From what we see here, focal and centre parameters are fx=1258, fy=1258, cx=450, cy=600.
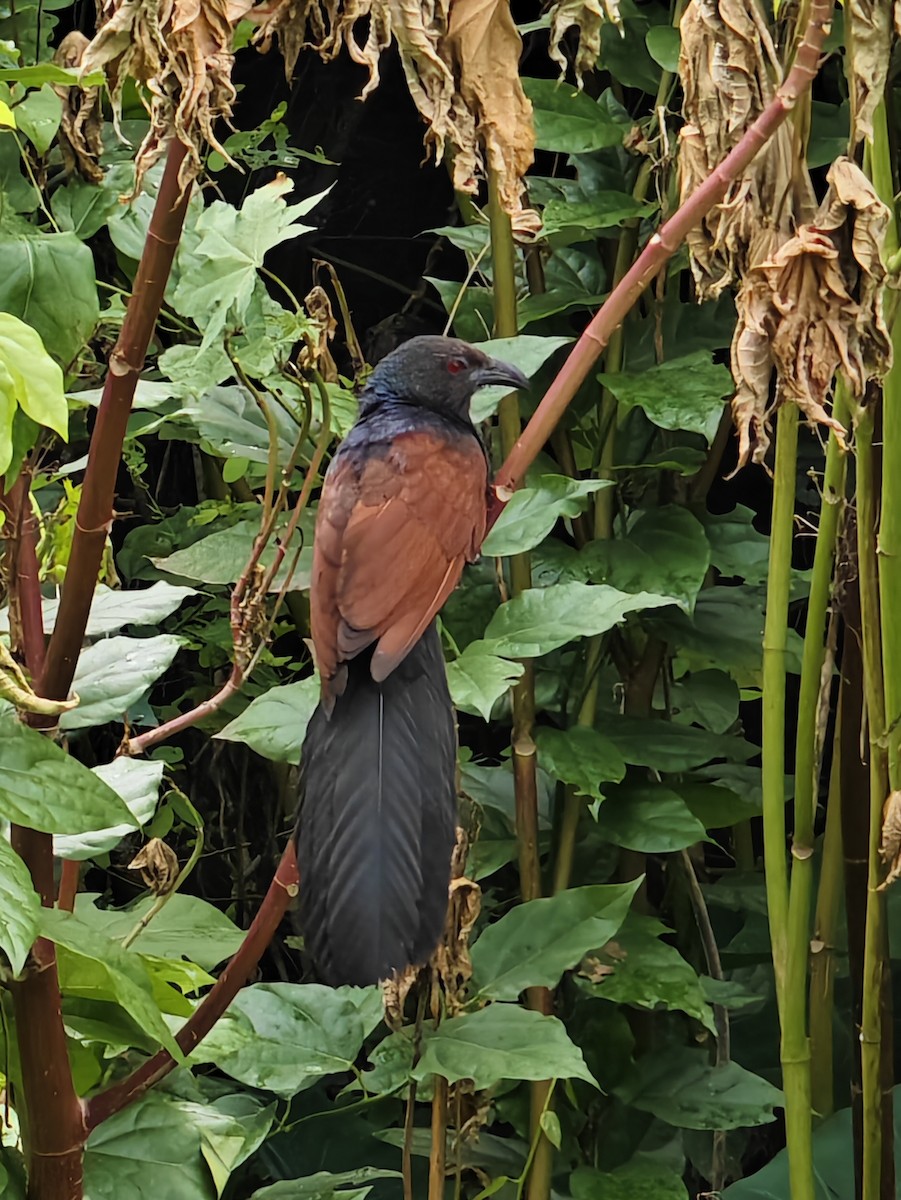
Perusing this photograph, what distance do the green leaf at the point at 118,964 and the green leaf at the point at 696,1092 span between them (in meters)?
0.73

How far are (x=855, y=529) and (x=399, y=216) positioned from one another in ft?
4.64

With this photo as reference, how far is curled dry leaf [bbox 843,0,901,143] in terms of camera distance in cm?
65

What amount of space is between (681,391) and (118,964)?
0.78m

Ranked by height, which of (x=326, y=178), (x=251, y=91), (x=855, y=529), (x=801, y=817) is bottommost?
(x=801, y=817)

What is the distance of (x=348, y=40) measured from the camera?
622mm

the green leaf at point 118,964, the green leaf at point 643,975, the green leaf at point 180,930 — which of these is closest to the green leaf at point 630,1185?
the green leaf at point 643,975

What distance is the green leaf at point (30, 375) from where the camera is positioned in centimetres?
59

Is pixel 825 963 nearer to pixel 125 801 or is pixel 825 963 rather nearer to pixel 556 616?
pixel 556 616

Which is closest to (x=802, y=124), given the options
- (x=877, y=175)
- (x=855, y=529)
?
(x=877, y=175)

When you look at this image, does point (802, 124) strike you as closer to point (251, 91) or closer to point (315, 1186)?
point (315, 1186)

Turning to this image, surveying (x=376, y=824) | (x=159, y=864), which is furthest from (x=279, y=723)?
(x=376, y=824)

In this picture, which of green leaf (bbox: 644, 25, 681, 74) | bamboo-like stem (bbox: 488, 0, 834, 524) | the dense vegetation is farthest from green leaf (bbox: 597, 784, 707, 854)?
green leaf (bbox: 644, 25, 681, 74)

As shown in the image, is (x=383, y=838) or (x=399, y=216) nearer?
(x=383, y=838)

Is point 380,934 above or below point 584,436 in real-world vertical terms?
below
